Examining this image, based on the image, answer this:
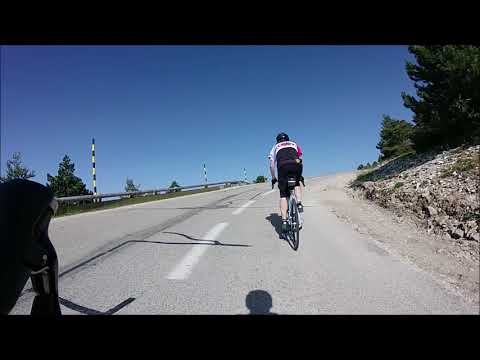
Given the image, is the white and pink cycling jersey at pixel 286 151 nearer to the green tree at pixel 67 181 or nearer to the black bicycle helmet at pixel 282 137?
the black bicycle helmet at pixel 282 137

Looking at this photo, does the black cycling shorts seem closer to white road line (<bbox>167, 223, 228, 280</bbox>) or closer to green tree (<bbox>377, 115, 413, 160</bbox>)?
white road line (<bbox>167, 223, 228, 280</bbox>)

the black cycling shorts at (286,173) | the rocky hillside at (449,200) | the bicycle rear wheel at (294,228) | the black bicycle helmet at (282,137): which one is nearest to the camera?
the rocky hillside at (449,200)

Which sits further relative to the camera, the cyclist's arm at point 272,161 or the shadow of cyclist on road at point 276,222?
the shadow of cyclist on road at point 276,222

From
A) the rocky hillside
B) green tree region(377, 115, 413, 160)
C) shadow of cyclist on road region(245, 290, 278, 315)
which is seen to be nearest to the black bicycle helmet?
the rocky hillside

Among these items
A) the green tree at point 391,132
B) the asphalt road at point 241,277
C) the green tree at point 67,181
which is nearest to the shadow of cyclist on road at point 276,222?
the asphalt road at point 241,277

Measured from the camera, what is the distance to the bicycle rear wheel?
4773mm

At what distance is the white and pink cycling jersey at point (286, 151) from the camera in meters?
5.53

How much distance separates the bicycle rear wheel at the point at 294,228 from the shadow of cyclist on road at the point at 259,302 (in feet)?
6.05

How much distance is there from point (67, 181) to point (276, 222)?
1996 centimetres

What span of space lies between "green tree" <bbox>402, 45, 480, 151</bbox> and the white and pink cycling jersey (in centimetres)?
411
